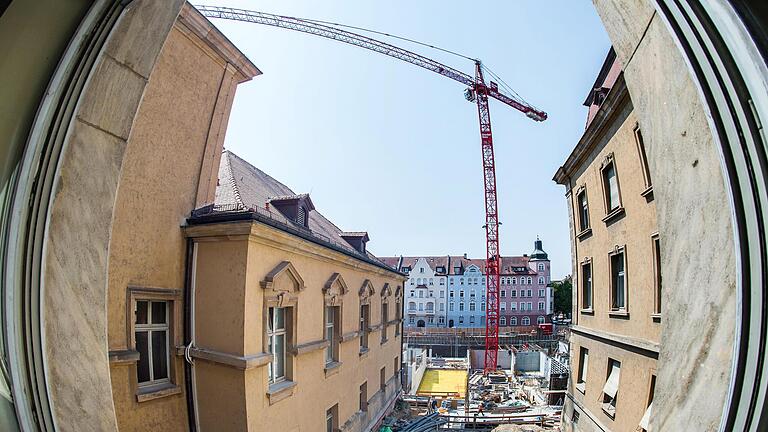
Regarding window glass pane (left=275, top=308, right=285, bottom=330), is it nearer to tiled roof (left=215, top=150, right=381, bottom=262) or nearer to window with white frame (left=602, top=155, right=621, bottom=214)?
tiled roof (left=215, top=150, right=381, bottom=262)

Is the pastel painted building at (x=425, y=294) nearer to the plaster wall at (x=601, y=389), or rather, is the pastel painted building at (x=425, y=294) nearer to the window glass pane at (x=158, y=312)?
the plaster wall at (x=601, y=389)

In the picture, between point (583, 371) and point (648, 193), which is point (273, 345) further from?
point (583, 371)

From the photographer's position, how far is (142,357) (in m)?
5.76

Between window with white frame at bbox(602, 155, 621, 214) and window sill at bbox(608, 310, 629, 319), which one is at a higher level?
window with white frame at bbox(602, 155, 621, 214)

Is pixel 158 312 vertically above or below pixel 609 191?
below

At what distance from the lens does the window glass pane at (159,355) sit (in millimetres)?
5977

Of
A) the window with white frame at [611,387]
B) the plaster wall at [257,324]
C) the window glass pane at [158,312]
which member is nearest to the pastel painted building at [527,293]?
the window with white frame at [611,387]

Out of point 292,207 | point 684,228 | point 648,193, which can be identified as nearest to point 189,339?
point 292,207

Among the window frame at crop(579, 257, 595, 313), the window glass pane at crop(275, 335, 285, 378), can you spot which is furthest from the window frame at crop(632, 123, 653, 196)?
the window glass pane at crop(275, 335, 285, 378)

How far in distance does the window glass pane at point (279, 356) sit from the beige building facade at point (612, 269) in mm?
6409

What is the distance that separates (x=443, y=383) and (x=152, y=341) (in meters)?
25.0

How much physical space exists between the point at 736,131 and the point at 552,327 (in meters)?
49.7

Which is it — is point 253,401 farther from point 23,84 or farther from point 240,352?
point 23,84

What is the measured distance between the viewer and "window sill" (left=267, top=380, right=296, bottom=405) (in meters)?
6.89
